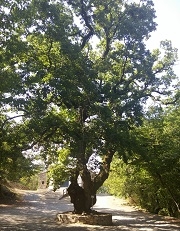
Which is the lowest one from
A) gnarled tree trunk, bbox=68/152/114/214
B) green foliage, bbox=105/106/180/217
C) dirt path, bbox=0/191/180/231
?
dirt path, bbox=0/191/180/231

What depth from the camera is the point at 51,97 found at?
A: 1370 centimetres

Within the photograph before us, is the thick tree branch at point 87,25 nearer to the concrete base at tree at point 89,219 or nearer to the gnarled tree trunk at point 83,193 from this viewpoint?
the gnarled tree trunk at point 83,193

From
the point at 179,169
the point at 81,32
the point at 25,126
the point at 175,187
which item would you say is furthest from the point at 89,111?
the point at 175,187

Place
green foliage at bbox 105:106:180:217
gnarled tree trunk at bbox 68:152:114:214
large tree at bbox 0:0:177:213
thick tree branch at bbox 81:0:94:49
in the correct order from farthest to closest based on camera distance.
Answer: green foliage at bbox 105:106:180:217
gnarled tree trunk at bbox 68:152:114:214
thick tree branch at bbox 81:0:94:49
large tree at bbox 0:0:177:213

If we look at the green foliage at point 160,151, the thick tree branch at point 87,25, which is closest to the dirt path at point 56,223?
the green foliage at point 160,151

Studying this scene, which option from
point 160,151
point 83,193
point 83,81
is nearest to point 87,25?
point 83,81

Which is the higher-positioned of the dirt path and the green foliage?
the green foliage

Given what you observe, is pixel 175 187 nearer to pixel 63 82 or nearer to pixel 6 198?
pixel 63 82

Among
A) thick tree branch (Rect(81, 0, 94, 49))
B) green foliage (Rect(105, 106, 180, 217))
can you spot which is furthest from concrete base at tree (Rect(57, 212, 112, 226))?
thick tree branch (Rect(81, 0, 94, 49))

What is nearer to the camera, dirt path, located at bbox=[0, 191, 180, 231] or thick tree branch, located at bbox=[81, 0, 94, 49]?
dirt path, located at bbox=[0, 191, 180, 231]

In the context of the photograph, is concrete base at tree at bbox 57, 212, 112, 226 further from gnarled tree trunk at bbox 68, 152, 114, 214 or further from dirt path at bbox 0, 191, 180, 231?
gnarled tree trunk at bbox 68, 152, 114, 214

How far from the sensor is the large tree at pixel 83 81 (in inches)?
506

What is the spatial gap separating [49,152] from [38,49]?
5972 mm

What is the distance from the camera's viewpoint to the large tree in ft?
42.2
